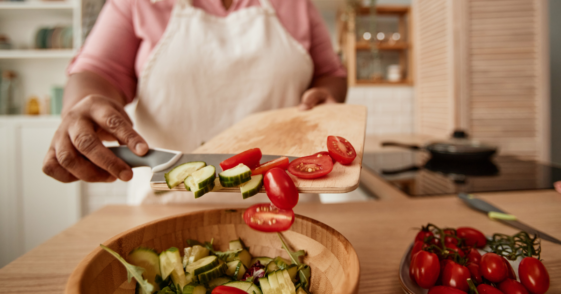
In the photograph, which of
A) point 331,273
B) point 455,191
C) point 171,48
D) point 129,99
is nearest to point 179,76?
point 171,48

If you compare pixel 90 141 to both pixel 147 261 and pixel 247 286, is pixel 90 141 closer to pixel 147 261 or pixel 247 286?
pixel 147 261

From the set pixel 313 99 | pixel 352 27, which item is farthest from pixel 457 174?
pixel 352 27

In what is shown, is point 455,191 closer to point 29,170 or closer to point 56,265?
point 56,265

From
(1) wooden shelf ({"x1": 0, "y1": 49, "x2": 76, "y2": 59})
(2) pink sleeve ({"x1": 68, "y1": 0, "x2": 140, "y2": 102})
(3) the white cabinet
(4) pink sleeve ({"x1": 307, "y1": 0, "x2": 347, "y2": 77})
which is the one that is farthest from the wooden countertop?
A: (1) wooden shelf ({"x1": 0, "y1": 49, "x2": 76, "y2": 59})

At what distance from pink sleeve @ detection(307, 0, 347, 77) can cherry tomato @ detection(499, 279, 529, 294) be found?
0.91 metres

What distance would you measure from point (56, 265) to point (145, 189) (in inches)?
22.1

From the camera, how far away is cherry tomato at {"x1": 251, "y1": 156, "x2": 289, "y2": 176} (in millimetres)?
552

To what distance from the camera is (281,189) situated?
484mm

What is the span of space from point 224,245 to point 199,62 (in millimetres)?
707

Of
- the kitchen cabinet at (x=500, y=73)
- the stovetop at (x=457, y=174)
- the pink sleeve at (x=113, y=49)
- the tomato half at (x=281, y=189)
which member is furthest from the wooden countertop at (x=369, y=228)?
the kitchen cabinet at (x=500, y=73)

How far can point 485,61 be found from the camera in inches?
106

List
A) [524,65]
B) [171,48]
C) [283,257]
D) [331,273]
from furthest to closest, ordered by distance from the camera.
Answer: [524,65]
[171,48]
[283,257]
[331,273]

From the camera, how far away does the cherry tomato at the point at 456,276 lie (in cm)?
51

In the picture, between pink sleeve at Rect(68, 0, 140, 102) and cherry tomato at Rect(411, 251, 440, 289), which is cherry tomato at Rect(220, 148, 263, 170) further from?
pink sleeve at Rect(68, 0, 140, 102)
